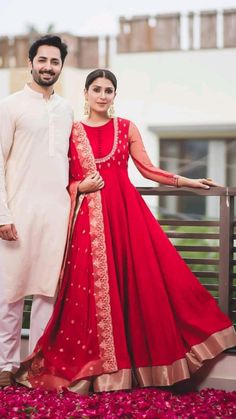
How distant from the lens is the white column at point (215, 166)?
1101cm

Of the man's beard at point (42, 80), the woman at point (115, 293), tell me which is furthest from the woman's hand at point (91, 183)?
the man's beard at point (42, 80)

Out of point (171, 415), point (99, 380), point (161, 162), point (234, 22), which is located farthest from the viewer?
point (161, 162)

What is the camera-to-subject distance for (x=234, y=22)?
9812 mm

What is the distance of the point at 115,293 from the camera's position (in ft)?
10.5

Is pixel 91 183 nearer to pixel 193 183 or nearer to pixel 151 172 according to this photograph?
pixel 151 172

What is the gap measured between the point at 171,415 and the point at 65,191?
3.34 ft

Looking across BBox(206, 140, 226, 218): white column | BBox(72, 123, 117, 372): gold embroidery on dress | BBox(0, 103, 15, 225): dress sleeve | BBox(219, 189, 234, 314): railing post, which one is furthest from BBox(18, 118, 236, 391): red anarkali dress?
BBox(206, 140, 226, 218): white column

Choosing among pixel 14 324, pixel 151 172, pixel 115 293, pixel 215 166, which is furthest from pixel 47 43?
pixel 215 166

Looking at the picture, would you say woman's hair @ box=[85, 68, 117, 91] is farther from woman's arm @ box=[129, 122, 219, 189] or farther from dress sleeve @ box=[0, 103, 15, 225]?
dress sleeve @ box=[0, 103, 15, 225]

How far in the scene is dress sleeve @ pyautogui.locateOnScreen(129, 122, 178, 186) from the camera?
332 centimetres

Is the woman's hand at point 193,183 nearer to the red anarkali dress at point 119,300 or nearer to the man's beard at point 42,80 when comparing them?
the red anarkali dress at point 119,300

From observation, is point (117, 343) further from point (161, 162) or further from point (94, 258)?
point (161, 162)

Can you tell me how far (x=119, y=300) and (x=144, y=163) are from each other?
600mm

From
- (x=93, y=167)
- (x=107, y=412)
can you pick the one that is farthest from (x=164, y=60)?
(x=107, y=412)
